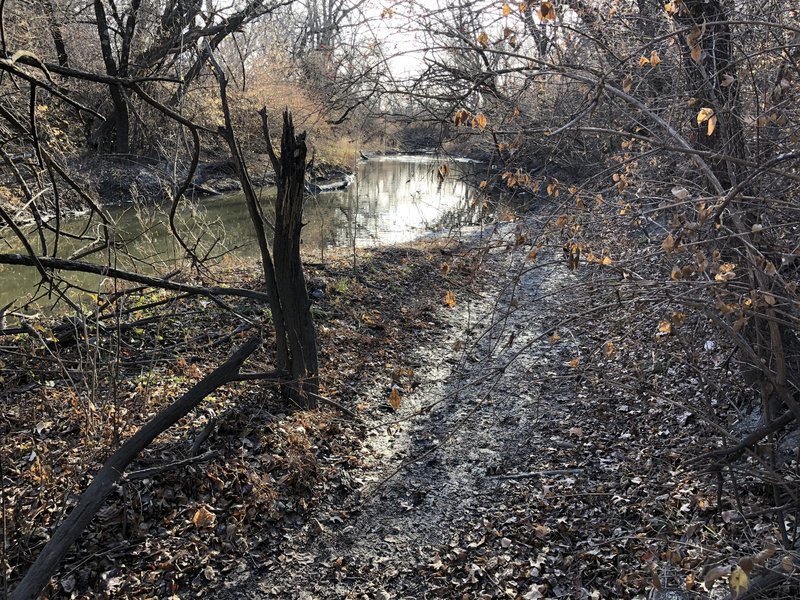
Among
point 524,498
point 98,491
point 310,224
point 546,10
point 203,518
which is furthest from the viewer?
point 310,224

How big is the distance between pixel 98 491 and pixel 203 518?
85cm

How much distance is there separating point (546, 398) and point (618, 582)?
305cm

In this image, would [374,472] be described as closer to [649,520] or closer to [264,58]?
[649,520]

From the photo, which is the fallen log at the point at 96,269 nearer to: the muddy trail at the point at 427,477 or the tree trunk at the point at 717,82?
the muddy trail at the point at 427,477

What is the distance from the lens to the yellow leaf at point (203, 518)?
167 inches

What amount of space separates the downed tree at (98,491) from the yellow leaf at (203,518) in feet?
2.15

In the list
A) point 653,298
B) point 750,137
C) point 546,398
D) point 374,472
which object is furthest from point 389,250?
point 653,298

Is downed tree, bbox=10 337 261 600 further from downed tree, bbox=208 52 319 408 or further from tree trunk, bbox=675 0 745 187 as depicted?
tree trunk, bbox=675 0 745 187

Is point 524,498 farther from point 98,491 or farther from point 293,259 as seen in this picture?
point 98,491

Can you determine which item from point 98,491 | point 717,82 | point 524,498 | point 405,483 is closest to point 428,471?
point 405,483

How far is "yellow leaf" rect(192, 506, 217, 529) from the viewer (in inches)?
167

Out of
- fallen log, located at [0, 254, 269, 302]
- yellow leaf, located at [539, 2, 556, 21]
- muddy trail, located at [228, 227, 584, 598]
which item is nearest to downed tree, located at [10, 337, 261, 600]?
fallen log, located at [0, 254, 269, 302]

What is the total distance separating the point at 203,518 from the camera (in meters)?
4.27

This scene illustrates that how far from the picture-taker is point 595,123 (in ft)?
24.9
